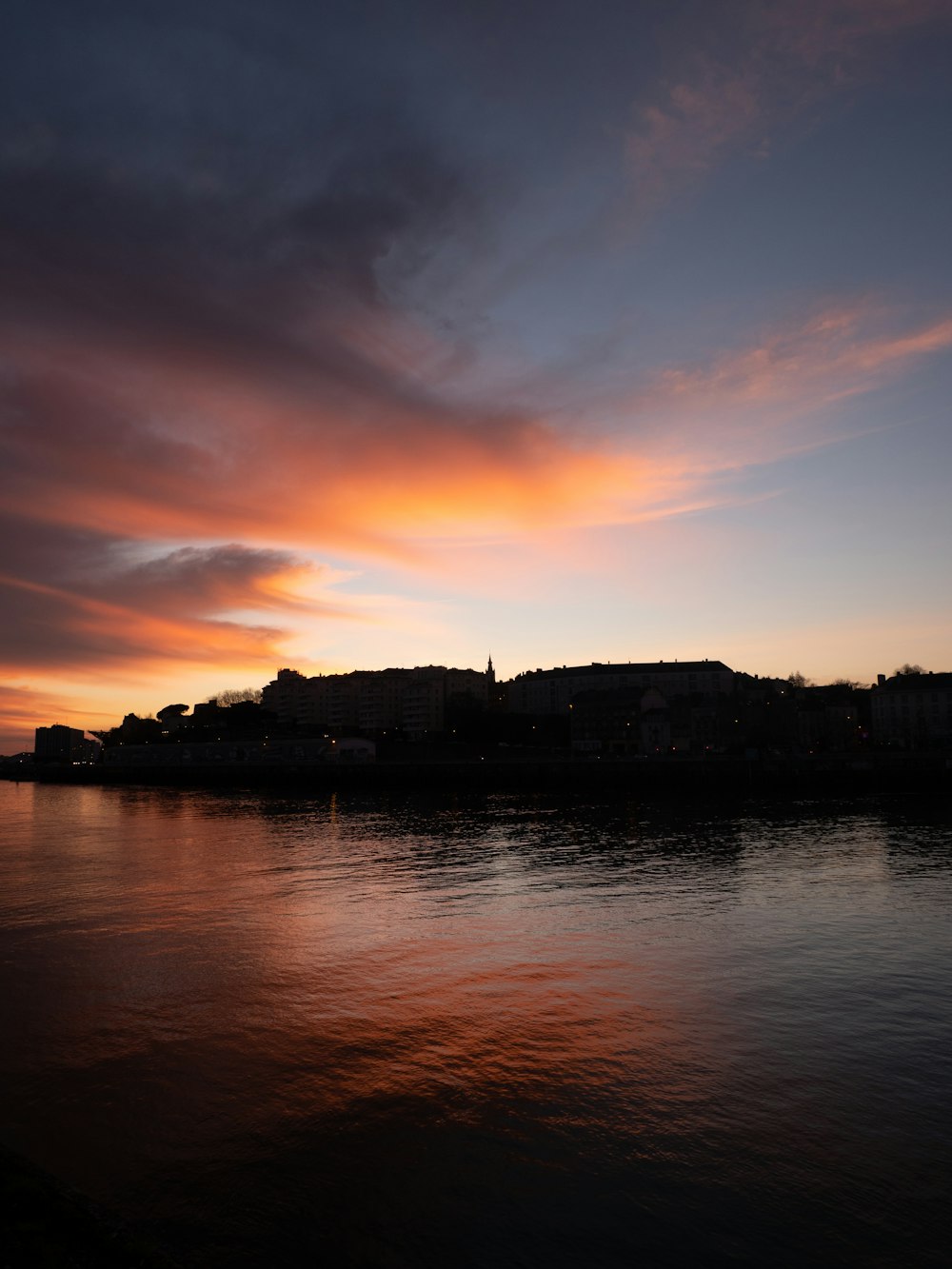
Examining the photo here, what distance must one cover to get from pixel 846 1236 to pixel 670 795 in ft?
325

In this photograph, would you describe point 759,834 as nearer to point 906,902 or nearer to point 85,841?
point 906,902

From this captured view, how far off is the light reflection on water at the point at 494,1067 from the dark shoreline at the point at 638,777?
76598mm

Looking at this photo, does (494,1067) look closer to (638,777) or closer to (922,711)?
(638,777)

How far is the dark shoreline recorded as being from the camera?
Result: 110 m

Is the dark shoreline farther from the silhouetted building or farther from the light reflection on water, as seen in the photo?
the silhouetted building

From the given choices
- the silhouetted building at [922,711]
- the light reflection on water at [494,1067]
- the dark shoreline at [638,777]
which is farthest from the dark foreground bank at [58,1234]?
the silhouetted building at [922,711]

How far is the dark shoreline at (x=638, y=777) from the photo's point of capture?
362 feet

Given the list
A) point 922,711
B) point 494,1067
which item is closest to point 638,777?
point 922,711

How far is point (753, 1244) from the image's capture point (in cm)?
1158

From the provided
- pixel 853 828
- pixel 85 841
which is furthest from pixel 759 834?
pixel 85 841

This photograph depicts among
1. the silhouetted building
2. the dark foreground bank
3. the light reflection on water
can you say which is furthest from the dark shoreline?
the dark foreground bank

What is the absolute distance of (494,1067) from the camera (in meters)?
17.7

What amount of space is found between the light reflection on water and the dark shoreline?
7660cm

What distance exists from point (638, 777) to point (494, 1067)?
112 meters
